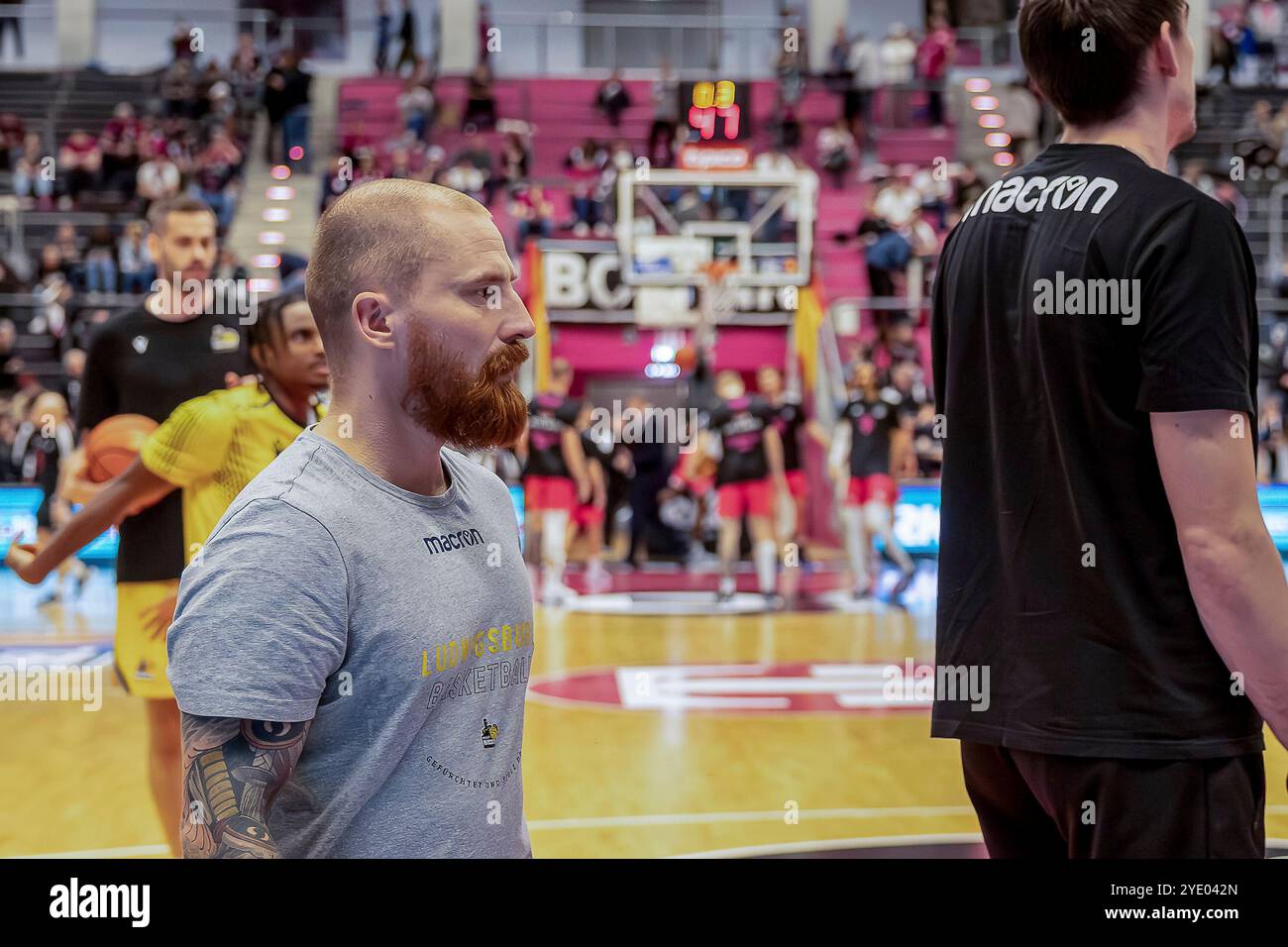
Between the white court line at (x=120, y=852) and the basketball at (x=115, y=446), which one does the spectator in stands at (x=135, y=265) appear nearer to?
the white court line at (x=120, y=852)

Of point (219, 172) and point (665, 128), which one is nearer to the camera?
point (219, 172)

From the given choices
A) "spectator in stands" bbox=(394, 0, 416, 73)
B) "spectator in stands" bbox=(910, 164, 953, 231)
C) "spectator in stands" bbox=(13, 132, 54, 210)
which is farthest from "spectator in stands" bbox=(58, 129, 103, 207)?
"spectator in stands" bbox=(910, 164, 953, 231)

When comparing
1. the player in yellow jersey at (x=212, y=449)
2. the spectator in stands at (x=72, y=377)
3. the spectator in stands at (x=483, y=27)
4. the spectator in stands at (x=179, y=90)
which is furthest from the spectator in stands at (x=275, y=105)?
the player in yellow jersey at (x=212, y=449)

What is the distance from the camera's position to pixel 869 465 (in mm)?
9461

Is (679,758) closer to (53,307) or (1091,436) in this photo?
(1091,436)

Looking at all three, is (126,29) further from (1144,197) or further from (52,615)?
(1144,197)

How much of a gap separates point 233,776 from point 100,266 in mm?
13435

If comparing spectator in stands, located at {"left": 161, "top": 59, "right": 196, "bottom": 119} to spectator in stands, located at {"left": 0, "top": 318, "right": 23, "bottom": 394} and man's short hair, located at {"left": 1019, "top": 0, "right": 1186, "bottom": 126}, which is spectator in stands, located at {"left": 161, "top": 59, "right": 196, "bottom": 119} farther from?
man's short hair, located at {"left": 1019, "top": 0, "right": 1186, "bottom": 126}

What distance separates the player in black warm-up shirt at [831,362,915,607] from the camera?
9.42m

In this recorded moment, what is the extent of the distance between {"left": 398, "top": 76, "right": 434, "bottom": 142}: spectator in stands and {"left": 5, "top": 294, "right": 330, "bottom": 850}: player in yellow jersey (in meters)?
13.8

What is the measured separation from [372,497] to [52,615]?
8294mm

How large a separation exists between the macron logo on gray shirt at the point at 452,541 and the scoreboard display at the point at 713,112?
14.7 meters

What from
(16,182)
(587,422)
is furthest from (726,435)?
(16,182)

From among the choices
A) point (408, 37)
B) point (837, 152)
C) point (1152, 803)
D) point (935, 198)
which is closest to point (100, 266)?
point (408, 37)
